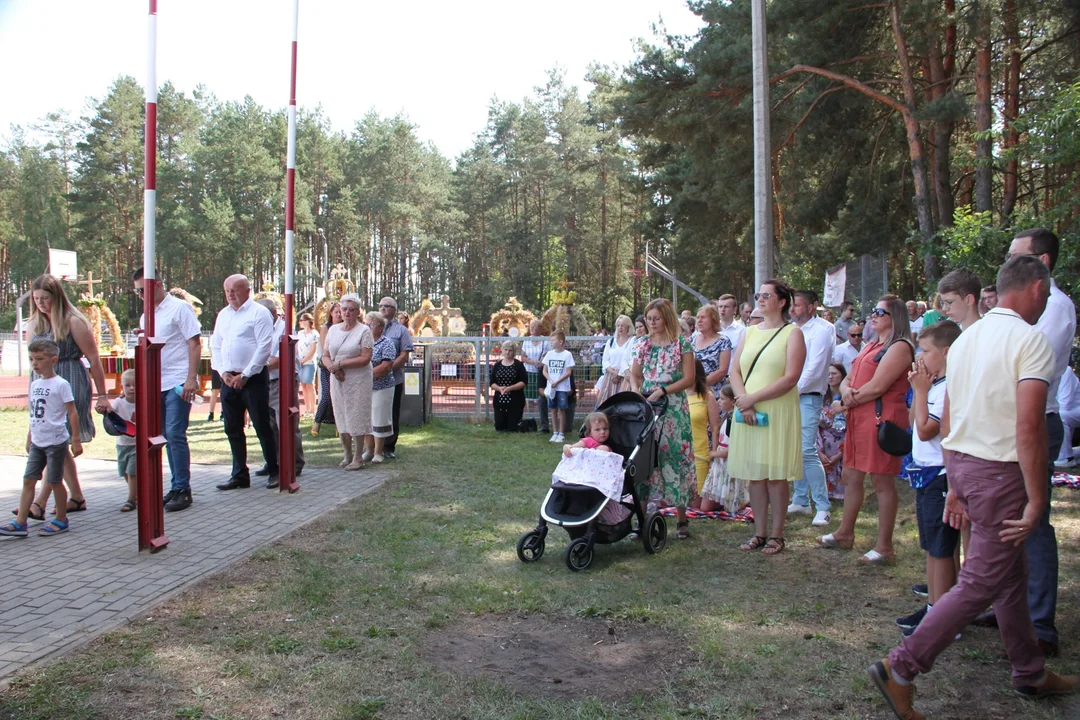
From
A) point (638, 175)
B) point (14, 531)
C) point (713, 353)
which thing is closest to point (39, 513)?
point (14, 531)

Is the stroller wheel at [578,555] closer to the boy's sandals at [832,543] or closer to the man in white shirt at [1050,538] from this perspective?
the boy's sandals at [832,543]

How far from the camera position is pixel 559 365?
13.1 meters

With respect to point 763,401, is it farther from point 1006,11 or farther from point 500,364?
point 1006,11

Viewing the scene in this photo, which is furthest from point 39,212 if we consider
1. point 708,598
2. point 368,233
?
point 708,598

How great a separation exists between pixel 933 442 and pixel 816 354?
2549mm

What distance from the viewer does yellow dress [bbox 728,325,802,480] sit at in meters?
5.89

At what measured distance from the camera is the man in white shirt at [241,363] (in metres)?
8.26

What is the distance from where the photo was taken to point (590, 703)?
356cm

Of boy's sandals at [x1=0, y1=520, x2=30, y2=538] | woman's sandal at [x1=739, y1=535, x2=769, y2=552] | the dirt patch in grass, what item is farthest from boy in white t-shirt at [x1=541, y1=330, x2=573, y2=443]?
the dirt patch in grass

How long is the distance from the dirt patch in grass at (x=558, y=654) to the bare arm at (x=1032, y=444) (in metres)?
1.71

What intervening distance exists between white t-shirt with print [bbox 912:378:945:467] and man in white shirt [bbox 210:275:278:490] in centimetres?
618

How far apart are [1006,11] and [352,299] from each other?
1282 cm

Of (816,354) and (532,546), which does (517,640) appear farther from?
(816,354)

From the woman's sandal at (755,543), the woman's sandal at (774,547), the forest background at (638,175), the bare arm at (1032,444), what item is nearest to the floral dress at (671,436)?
the woman's sandal at (755,543)
